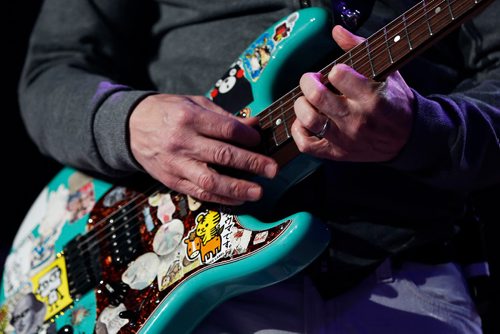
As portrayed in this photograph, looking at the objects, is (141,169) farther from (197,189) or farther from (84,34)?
(84,34)

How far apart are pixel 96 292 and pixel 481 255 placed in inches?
23.1

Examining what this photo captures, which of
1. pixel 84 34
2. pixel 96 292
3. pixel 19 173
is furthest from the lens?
Answer: pixel 19 173

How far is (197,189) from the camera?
860 mm

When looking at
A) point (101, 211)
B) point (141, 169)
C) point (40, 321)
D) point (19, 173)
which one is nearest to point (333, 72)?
point (141, 169)

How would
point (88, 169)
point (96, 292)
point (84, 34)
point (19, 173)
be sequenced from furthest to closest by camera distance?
point (19, 173) → point (84, 34) → point (88, 169) → point (96, 292)

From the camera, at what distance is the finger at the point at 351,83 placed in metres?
0.72

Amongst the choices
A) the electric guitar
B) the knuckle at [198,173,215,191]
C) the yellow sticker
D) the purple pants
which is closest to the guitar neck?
the electric guitar

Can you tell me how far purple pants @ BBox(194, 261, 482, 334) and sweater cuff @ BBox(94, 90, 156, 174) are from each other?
260 millimetres

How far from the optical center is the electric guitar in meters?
0.76

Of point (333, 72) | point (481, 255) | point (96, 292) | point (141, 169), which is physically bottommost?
point (481, 255)

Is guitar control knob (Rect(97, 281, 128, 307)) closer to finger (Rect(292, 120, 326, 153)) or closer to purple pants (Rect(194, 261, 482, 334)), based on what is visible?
purple pants (Rect(194, 261, 482, 334))

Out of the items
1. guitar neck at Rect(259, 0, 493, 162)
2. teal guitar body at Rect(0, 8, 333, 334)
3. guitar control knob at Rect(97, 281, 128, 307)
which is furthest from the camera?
guitar control knob at Rect(97, 281, 128, 307)

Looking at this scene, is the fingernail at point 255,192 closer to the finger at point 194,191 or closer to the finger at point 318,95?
the finger at point 194,191

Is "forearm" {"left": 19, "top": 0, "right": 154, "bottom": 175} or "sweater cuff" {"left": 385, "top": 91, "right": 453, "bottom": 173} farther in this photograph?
"forearm" {"left": 19, "top": 0, "right": 154, "bottom": 175}
